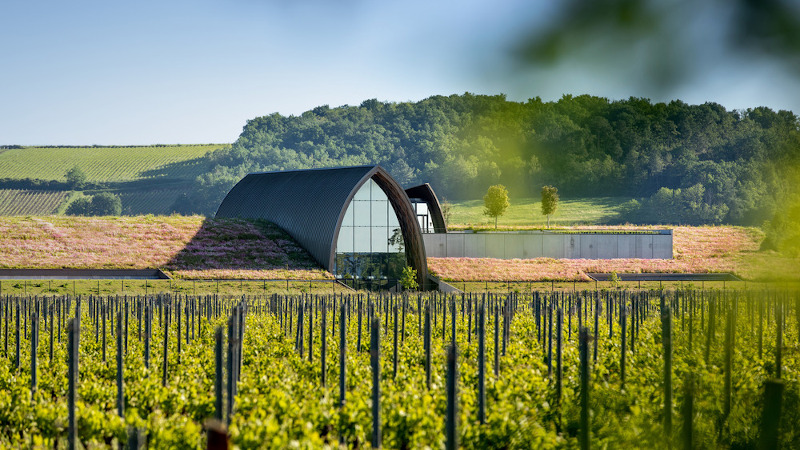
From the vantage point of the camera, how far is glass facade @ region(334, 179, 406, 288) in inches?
1890

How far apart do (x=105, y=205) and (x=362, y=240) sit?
88456 mm

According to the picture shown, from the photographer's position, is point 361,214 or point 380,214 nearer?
point 361,214

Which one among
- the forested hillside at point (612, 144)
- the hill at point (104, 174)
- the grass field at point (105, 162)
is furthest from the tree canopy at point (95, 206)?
the forested hillside at point (612, 144)

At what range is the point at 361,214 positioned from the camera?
4888 centimetres

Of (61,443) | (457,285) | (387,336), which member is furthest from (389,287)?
(61,443)

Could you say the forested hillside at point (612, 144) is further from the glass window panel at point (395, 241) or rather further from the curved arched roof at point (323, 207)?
the glass window panel at point (395, 241)

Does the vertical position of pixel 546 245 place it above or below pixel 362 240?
below

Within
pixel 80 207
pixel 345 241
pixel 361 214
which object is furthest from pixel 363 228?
pixel 80 207

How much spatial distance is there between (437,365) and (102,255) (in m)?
35.6

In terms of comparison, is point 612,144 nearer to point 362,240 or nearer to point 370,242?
point 362,240

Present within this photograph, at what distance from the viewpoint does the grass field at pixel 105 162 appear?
146 meters

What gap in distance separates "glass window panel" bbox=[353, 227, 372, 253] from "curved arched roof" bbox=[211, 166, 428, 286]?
1549mm

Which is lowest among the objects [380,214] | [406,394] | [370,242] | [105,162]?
[406,394]

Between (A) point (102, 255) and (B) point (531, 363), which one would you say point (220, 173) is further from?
(B) point (531, 363)
